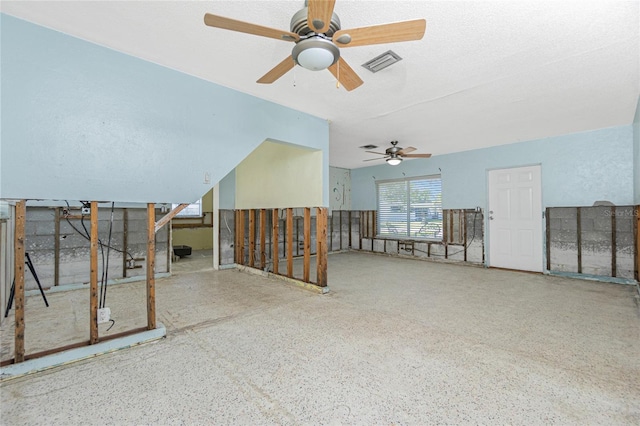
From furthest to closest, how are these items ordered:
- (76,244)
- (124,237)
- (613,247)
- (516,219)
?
(516,219) → (124,237) → (613,247) → (76,244)

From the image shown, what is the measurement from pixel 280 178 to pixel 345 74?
2.87 meters

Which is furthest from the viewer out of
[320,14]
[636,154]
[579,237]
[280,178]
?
[280,178]

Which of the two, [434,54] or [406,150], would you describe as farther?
[406,150]

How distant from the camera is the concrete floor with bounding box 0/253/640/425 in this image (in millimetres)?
1622

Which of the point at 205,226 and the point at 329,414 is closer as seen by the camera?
the point at 329,414

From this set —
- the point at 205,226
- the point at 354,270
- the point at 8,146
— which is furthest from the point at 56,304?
the point at 205,226

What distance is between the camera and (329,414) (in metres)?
1.60

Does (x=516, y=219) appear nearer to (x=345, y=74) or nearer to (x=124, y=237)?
(x=345, y=74)

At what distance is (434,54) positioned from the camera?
259 cm

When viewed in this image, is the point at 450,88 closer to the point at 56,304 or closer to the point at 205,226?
the point at 56,304

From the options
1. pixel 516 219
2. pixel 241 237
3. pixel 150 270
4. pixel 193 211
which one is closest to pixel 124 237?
pixel 241 237

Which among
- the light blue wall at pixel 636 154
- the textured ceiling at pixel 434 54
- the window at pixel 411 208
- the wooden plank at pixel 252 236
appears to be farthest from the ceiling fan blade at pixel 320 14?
the window at pixel 411 208

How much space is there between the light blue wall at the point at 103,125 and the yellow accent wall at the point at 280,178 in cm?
126

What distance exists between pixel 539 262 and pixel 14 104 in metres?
7.35
